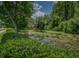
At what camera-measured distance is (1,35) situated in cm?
231

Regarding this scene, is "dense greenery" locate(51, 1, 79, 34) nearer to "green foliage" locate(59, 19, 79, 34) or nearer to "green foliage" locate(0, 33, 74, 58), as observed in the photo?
"green foliage" locate(59, 19, 79, 34)

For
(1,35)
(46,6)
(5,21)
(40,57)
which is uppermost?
(46,6)

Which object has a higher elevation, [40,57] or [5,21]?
[5,21]

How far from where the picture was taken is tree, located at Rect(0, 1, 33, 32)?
7.59 feet

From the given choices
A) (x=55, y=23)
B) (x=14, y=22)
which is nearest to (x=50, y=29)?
(x=55, y=23)

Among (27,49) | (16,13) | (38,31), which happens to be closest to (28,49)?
(27,49)

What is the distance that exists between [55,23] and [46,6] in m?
0.20

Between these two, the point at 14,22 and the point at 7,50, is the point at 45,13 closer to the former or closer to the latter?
the point at 14,22

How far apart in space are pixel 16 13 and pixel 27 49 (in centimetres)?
40

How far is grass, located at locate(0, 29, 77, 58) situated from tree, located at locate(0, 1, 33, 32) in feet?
0.40

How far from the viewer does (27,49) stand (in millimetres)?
2277

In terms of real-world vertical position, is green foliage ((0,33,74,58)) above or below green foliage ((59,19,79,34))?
below

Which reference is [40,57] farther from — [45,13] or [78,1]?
[78,1]

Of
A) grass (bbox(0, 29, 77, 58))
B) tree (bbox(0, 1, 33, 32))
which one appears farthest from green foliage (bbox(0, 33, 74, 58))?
tree (bbox(0, 1, 33, 32))
